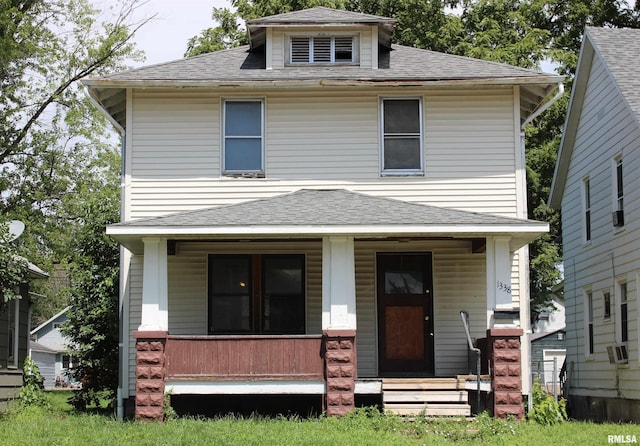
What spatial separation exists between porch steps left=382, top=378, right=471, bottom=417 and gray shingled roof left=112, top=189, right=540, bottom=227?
8.61 ft

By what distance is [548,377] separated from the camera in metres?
39.1

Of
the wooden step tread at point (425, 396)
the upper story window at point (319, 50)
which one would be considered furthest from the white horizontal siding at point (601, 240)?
the upper story window at point (319, 50)

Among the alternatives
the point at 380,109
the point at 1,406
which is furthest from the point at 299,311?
the point at 1,406

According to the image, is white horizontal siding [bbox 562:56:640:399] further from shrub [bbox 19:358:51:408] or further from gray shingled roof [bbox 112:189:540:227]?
shrub [bbox 19:358:51:408]

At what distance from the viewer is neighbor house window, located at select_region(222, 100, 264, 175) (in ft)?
58.4

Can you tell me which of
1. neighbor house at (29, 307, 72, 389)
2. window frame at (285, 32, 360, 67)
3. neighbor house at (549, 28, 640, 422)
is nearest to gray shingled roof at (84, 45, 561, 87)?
window frame at (285, 32, 360, 67)

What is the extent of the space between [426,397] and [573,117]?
9.89 metres

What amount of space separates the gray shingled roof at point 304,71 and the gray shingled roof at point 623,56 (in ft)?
6.74

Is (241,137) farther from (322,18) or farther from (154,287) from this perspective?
(154,287)

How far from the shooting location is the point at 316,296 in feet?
58.3

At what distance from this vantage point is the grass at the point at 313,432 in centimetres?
1248

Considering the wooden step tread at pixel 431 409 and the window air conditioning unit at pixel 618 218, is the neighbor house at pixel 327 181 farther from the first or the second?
the window air conditioning unit at pixel 618 218

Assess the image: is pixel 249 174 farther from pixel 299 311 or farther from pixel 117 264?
pixel 117 264

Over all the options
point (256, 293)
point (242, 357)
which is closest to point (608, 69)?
point (256, 293)
